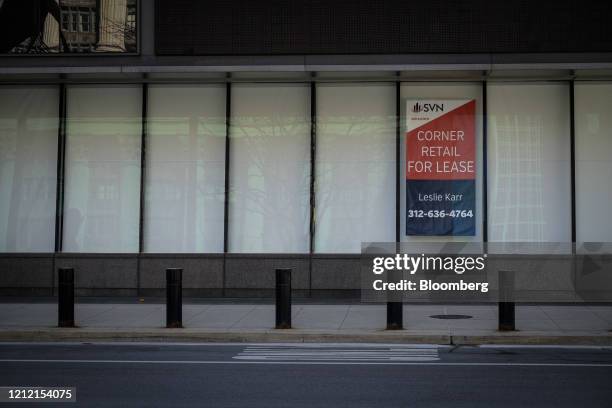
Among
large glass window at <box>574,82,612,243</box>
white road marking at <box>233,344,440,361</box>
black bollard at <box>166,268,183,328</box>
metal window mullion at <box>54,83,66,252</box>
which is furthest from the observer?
metal window mullion at <box>54,83,66,252</box>

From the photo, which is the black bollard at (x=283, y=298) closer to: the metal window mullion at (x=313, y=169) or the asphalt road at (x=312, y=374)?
the asphalt road at (x=312, y=374)

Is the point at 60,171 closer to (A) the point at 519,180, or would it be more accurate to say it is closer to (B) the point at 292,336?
(B) the point at 292,336

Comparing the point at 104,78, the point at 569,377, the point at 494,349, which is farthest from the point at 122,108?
the point at 569,377

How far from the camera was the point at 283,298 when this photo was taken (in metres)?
13.5

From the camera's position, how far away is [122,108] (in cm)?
1908

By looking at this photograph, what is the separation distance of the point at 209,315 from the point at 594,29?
966 centimetres

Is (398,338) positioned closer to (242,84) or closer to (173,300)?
(173,300)

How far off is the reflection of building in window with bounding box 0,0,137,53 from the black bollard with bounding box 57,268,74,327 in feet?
20.6

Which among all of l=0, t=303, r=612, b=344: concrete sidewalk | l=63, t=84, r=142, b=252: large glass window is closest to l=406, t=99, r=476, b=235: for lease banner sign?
l=0, t=303, r=612, b=344: concrete sidewalk

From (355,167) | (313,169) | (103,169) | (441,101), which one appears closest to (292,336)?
(313,169)

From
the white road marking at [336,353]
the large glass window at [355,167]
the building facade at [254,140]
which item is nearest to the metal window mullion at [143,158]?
the building facade at [254,140]

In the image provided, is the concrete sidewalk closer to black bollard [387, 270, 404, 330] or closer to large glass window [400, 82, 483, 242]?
black bollard [387, 270, 404, 330]

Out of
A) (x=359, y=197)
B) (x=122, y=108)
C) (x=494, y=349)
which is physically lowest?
(x=494, y=349)

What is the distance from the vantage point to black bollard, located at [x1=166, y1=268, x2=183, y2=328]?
1370 cm
